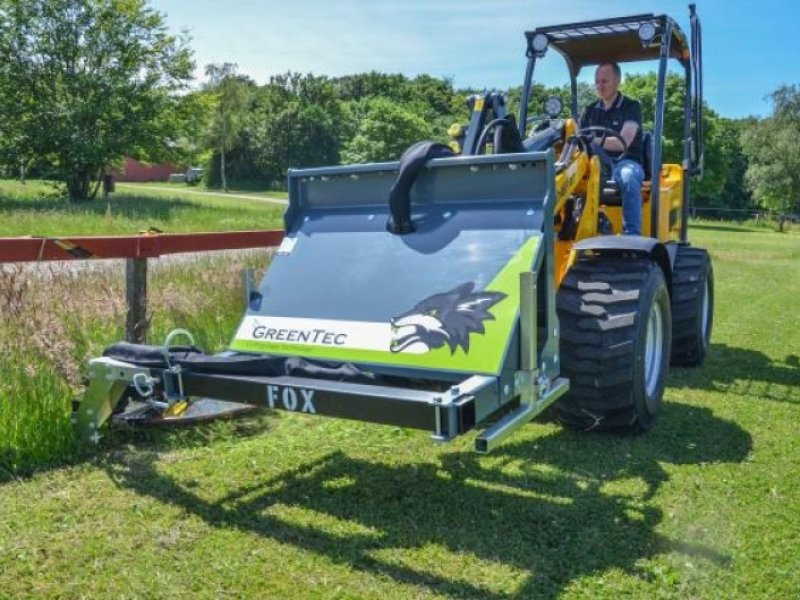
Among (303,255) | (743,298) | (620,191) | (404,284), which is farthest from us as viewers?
(743,298)

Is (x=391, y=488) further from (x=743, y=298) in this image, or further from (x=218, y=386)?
(x=743, y=298)

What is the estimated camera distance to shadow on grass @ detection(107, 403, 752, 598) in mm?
3537

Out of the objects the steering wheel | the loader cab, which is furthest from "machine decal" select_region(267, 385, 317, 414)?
the steering wheel

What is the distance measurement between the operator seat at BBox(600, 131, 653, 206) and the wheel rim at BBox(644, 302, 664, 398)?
1.09 metres

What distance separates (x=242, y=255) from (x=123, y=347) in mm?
4466

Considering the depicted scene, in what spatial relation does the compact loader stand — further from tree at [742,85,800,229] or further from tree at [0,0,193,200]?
tree at [742,85,800,229]

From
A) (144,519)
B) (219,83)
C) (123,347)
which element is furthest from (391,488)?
(219,83)

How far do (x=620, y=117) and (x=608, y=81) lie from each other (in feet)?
1.04

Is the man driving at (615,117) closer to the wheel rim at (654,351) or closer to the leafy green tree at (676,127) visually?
the wheel rim at (654,351)

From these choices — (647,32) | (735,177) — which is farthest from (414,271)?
(735,177)

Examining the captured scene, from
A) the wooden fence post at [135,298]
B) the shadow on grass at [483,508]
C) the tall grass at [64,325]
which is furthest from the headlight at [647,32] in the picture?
the wooden fence post at [135,298]

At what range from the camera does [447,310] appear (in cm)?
414

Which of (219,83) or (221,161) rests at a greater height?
(219,83)

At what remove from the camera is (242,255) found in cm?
870
